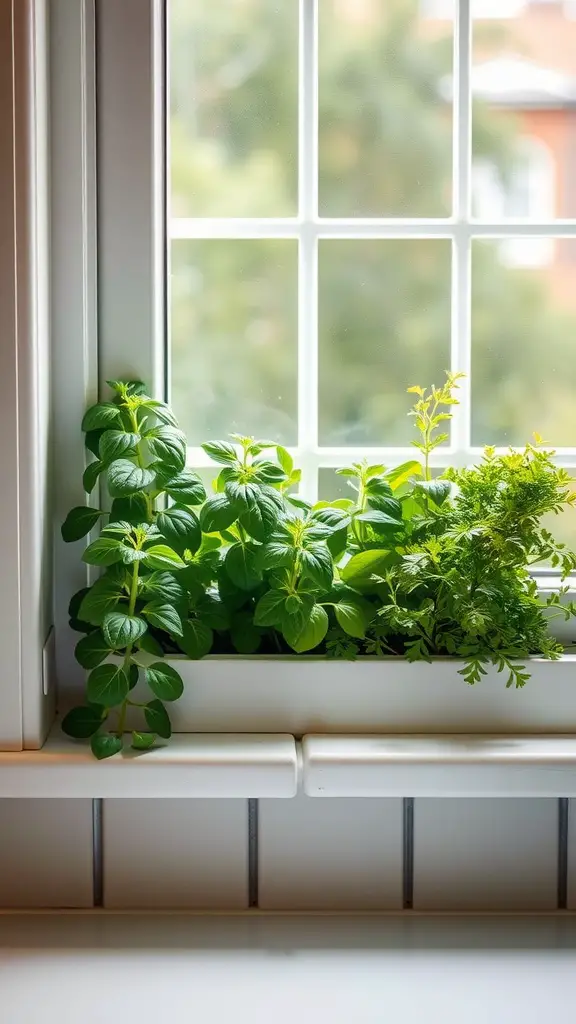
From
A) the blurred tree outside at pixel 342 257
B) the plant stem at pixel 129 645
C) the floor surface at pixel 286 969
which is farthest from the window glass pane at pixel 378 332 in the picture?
the floor surface at pixel 286 969

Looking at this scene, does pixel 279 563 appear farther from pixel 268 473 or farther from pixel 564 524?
pixel 564 524

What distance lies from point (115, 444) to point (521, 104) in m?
0.63

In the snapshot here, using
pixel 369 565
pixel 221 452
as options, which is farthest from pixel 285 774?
pixel 221 452

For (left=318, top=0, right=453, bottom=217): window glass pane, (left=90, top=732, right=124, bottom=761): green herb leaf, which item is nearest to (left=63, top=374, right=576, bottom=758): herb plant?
(left=90, top=732, right=124, bottom=761): green herb leaf

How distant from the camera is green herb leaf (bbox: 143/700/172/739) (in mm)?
957

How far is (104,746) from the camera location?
36.0 inches

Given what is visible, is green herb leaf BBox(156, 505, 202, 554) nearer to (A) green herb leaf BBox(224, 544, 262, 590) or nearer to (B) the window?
(A) green herb leaf BBox(224, 544, 262, 590)

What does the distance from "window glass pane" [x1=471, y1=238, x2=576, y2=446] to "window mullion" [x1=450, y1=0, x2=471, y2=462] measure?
0.05 feet

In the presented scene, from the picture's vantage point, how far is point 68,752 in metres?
0.93

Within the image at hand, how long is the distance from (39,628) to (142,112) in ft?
1.87

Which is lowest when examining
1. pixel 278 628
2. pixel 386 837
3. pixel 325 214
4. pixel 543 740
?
pixel 386 837

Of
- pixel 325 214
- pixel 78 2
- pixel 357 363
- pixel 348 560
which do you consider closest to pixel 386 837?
pixel 348 560

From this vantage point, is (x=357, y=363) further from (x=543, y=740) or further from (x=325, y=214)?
(x=543, y=740)

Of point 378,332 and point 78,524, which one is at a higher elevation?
point 378,332
